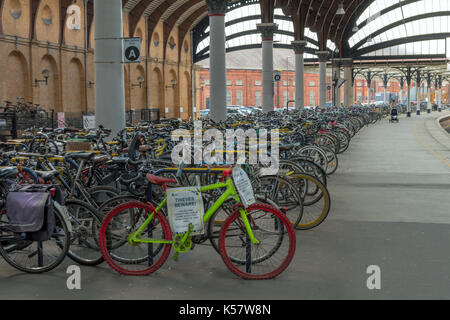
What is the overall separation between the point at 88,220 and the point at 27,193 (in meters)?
0.70

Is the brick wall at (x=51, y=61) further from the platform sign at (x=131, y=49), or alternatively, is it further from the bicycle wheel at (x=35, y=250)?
the bicycle wheel at (x=35, y=250)

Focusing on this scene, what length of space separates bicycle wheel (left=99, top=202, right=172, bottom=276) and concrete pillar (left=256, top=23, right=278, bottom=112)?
22.6m

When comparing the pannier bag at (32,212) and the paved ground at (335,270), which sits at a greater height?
the pannier bag at (32,212)

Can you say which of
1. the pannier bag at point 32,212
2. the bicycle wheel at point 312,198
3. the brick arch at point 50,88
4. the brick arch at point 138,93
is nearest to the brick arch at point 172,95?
the brick arch at point 138,93

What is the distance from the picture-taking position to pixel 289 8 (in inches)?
1487

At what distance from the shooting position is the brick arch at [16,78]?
2653 centimetres

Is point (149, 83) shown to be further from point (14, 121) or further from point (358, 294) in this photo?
point (358, 294)

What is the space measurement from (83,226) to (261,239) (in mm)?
1724

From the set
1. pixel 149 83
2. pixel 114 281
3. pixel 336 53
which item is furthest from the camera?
pixel 336 53

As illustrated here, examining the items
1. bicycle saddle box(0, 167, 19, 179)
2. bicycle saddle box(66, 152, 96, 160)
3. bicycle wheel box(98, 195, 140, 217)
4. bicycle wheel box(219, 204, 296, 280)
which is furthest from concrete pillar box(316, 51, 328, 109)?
bicycle saddle box(0, 167, 19, 179)

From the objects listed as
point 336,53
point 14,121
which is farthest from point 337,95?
point 14,121

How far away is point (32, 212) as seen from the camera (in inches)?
221

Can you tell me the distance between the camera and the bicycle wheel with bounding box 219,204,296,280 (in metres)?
5.80

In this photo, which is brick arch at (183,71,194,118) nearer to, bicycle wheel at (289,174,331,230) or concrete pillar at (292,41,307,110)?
concrete pillar at (292,41,307,110)
